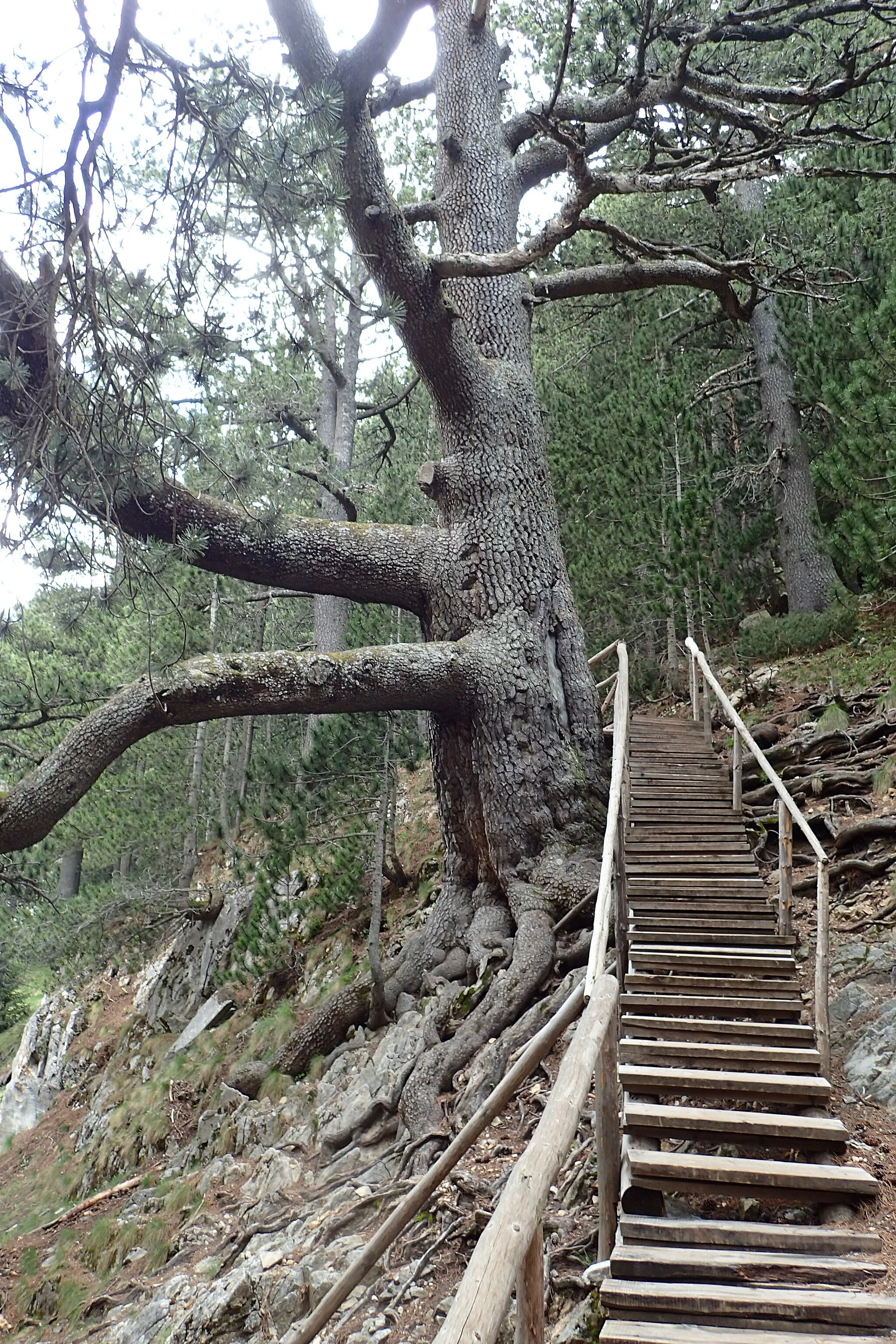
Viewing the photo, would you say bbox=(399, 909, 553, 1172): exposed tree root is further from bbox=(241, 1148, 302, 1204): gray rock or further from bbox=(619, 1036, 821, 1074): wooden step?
bbox=(619, 1036, 821, 1074): wooden step

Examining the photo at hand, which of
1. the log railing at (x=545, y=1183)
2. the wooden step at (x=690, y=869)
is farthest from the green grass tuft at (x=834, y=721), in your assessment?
the log railing at (x=545, y=1183)

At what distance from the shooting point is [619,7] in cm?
687

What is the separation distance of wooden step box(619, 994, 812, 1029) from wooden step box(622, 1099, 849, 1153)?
0.91m

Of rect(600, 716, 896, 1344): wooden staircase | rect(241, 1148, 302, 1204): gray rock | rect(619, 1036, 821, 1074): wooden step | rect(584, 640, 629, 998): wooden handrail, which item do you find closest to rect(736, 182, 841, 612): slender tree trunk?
rect(584, 640, 629, 998): wooden handrail

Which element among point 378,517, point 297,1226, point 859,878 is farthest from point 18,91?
point 378,517

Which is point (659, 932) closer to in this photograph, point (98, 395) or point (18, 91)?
point (98, 395)

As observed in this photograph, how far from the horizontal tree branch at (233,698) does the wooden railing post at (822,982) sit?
328 cm

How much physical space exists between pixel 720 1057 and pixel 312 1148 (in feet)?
11.3

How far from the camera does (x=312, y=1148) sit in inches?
250

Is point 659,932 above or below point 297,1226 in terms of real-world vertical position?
above

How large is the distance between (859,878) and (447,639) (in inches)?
147

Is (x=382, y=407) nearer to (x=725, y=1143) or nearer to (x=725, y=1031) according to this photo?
(x=725, y=1031)

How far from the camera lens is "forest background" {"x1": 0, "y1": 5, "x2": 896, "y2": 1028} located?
13.9ft

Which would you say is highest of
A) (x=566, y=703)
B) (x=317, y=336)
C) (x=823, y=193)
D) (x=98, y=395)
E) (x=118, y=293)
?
(x=823, y=193)
